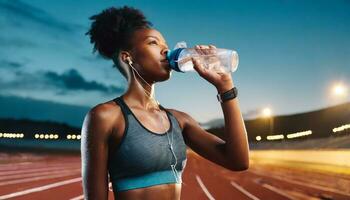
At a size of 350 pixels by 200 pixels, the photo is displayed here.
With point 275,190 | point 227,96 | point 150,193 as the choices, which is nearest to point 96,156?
point 150,193

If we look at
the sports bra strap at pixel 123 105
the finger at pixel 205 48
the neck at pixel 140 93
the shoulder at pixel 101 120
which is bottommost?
the shoulder at pixel 101 120

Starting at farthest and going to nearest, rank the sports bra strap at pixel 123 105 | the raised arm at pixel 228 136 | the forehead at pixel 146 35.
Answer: the forehead at pixel 146 35 < the raised arm at pixel 228 136 < the sports bra strap at pixel 123 105

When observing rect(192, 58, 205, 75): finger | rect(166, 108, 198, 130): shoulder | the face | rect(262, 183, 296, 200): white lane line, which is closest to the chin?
the face

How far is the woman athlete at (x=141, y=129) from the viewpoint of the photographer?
6.28ft

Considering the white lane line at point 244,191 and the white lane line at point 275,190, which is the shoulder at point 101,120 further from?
the white lane line at point 275,190

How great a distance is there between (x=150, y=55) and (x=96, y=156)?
0.59 metres

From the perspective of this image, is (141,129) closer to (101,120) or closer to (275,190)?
(101,120)

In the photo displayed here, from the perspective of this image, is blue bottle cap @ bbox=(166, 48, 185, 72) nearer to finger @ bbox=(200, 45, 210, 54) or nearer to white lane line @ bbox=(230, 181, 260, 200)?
finger @ bbox=(200, 45, 210, 54)

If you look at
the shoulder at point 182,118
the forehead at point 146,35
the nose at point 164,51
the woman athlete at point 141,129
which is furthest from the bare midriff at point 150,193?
the forehead at point 146,35

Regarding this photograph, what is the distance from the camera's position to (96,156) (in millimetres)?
1887

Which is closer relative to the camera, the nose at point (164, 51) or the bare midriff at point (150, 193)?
the bare midriff at point (150, 193)

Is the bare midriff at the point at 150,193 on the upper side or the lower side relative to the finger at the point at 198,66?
lower

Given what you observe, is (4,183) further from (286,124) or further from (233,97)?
(286,124)

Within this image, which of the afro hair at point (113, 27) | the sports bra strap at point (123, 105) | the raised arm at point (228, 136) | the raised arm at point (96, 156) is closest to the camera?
the raised arm at point (96, 156)
